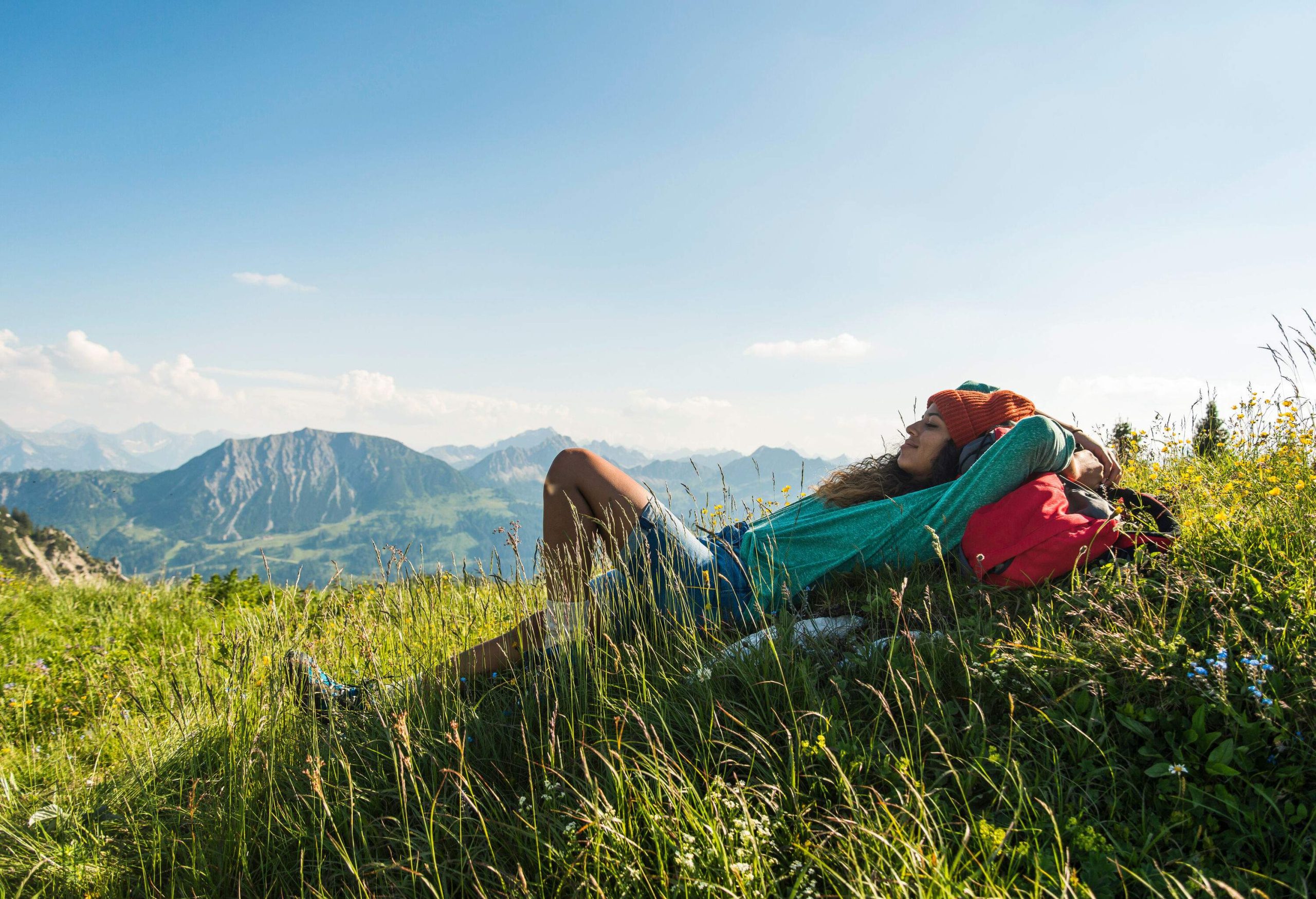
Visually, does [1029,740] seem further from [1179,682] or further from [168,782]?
[168,782]

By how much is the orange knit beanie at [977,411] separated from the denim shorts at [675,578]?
154cm

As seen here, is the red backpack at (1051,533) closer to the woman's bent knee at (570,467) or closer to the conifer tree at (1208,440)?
the woman's bent knee at (570,467)

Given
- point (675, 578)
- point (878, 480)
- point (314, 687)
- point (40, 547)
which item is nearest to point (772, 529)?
point (878, 480)

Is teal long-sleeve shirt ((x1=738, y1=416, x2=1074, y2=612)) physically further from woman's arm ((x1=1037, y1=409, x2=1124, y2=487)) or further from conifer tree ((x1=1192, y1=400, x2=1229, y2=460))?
conifer tree ((x1=1192, y1=400, x2=1229, y2=460))

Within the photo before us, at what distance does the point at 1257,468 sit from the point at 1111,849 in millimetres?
3977

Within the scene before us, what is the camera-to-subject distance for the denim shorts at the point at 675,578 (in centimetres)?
305

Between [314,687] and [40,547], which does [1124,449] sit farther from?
[40,547]

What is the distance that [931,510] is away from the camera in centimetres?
350

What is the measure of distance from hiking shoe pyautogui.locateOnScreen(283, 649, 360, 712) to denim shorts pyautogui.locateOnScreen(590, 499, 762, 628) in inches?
48.6

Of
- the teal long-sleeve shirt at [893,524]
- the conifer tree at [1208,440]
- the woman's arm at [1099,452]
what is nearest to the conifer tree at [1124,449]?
the conifer tree at [1208,440]

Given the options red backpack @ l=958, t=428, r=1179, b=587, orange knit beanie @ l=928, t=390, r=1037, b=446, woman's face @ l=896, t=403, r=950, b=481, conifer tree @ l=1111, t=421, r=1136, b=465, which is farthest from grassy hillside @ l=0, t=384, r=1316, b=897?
conifer tree @ l=1111, t=421, r=1136, b=465

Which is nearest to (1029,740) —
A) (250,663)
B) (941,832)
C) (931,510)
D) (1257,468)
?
(941,832)

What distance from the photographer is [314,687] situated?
9.44 feet

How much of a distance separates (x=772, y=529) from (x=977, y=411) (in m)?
1.42
